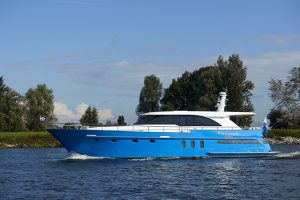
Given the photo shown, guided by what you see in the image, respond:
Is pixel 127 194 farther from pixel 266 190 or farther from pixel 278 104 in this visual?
pixel 278 104

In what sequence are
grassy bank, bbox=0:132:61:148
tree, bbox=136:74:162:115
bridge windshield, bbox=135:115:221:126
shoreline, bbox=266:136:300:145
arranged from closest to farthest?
bridge windshield, bbox=135:115:221:126, grassy bank, bbox=0:132:61:148, shoreline, bbox=266:136:300:145, tree, bbox=136:74:162:115

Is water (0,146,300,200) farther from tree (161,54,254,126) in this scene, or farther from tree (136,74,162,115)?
tree (136,74,162,115)

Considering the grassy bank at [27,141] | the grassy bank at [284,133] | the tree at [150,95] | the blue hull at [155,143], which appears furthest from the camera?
the tree at [150,95]

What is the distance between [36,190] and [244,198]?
9.43m

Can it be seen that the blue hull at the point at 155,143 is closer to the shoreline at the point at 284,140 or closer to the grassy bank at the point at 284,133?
the shoreline at the point at 284,140

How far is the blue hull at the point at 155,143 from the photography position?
34500 mm

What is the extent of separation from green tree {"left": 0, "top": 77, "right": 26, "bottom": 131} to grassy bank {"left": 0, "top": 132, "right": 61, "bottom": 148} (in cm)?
1246

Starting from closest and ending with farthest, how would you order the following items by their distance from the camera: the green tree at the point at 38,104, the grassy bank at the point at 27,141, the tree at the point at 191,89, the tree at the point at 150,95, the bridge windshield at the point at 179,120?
the bridge windshield at the point at 179,120
the grassy bank at the point at 27,141
the tree at the point at 191,89
the green tree at the point at 38,104
the tree at the point at 150,95

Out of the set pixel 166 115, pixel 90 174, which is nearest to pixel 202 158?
pixel 166 115

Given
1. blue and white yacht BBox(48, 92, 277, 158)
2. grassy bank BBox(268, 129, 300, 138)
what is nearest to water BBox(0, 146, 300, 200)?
blue and white yacht BBox(48, 92, 277, 158)

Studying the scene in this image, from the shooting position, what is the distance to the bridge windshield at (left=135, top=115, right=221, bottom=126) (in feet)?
120

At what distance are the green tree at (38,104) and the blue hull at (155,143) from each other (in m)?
53.1

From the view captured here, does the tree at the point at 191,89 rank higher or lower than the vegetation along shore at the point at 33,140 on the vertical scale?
higher

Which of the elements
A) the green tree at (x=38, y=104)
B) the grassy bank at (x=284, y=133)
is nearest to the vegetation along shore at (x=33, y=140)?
the grassy bank at (x=284, y=133)
